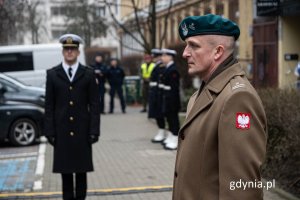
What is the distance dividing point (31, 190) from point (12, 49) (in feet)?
46.6

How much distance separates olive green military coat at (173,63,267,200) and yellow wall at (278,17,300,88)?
16.5 m

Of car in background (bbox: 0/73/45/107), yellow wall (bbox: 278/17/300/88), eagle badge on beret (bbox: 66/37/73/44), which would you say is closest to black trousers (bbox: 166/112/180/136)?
car in background (bbox: 0/73/45/107)

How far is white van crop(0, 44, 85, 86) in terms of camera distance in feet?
67.6

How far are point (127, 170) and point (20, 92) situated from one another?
228 inches

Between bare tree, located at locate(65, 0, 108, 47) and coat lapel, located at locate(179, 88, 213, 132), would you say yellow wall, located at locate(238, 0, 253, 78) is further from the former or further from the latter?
coat lapel, located at locate(179, 88, 213, 132)

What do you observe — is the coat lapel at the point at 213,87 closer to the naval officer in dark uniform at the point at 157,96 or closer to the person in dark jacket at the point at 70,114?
the person in dark jacket at the point at 70,114

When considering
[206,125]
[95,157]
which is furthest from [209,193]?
[95,157]

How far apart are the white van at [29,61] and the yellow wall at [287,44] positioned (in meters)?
8.00

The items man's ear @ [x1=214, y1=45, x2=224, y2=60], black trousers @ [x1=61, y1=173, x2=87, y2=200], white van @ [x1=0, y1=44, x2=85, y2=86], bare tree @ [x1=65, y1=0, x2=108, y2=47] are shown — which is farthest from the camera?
bare tree @ [x1=65, y1=0, x2=108, y2=47]

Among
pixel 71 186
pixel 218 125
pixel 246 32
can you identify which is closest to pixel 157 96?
pixel 71 186

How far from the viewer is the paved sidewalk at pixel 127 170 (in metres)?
7.08

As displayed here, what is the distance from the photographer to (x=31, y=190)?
7414mm

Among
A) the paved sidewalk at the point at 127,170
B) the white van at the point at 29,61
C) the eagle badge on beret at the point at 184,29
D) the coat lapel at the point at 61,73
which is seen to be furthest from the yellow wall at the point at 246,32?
the eagle badge on beret at the point at 184,29

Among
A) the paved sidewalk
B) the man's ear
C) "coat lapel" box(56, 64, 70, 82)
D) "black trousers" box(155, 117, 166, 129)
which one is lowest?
the paved sidewalk
